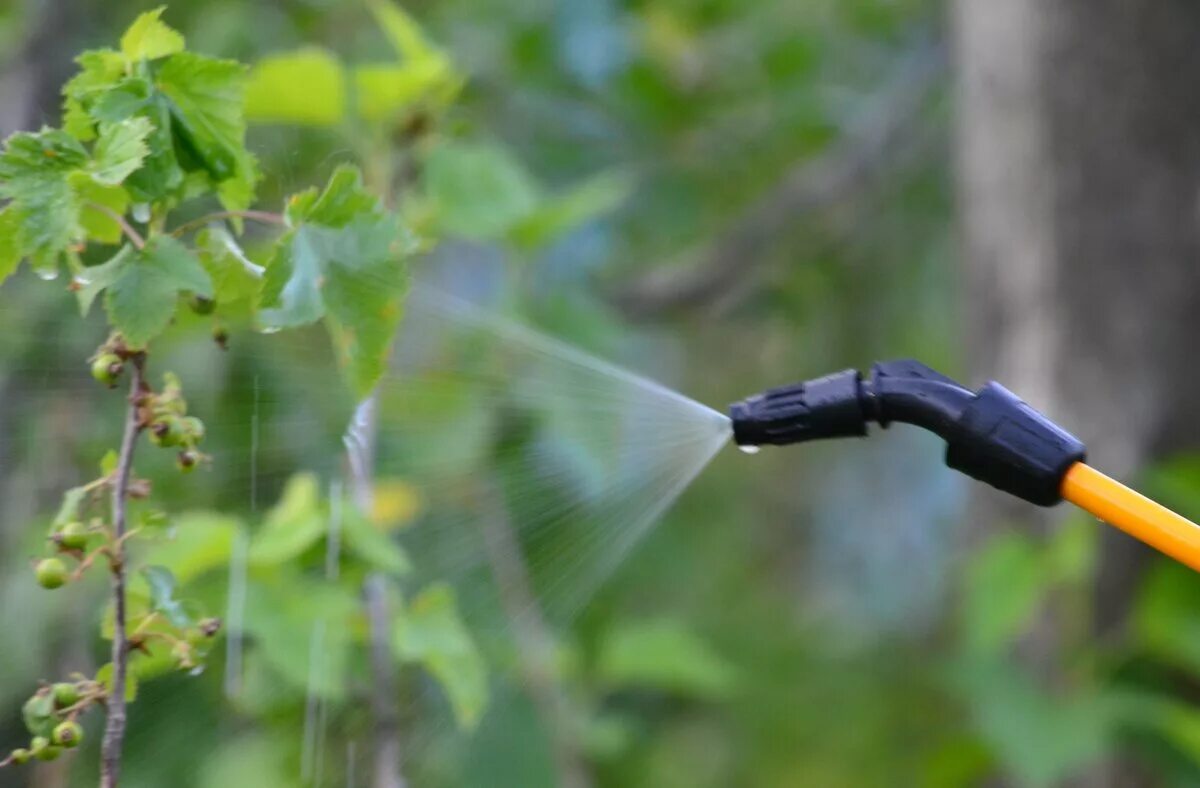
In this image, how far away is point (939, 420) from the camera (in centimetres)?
90

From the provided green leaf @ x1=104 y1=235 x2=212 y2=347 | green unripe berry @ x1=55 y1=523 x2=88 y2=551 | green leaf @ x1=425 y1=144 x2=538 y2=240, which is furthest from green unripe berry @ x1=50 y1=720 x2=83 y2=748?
green leaf @ x1=425 y1=144 x2=538 y2=240

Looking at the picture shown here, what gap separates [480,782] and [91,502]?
102cm

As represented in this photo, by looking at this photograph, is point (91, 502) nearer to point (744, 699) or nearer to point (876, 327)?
point (744, 699)

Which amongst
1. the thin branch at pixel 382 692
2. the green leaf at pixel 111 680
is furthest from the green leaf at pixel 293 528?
the green leaf at pixel 111 680

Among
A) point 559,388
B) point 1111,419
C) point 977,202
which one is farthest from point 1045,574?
point 559,388

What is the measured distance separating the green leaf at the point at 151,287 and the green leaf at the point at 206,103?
7 centimetres

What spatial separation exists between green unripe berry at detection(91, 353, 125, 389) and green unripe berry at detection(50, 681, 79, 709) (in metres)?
0.18

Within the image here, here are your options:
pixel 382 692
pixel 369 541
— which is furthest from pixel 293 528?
pixel 382 692

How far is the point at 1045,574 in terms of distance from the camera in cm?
217

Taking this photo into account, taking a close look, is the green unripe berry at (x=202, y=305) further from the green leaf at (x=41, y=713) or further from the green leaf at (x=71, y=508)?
the green leaf at (x=41, y=713)

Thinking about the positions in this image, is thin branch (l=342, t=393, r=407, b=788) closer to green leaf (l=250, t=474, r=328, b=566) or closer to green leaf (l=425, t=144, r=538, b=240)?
green leaf (l=250, t=474, r=328, b=566)

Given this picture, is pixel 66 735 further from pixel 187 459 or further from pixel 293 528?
pixel 293 528

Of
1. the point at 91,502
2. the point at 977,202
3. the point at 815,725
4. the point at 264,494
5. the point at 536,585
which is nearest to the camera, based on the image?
the point at 91,502

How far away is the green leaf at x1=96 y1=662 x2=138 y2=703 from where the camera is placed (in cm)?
88
